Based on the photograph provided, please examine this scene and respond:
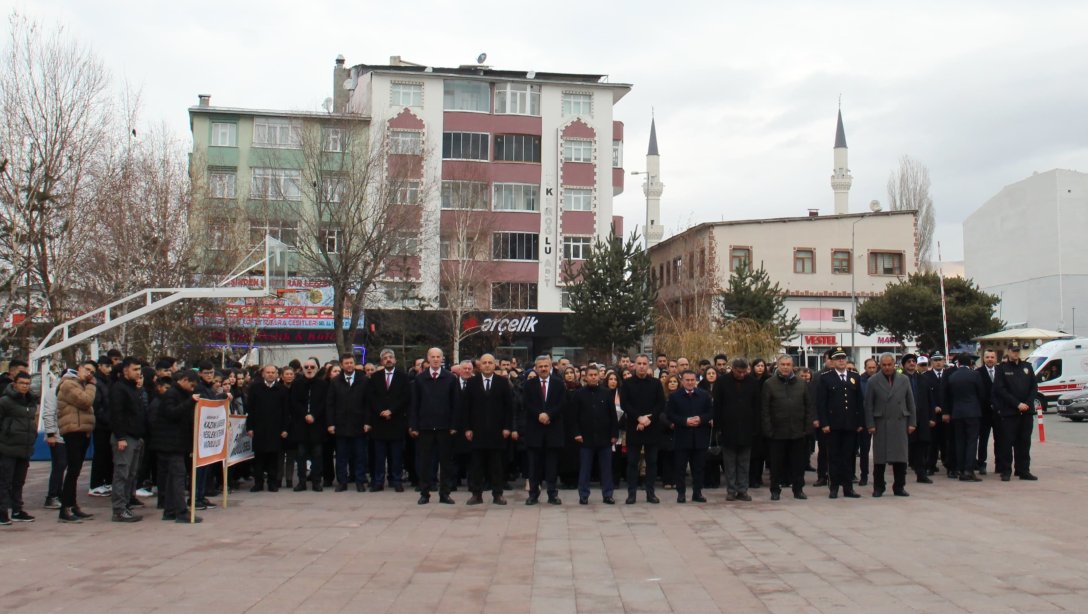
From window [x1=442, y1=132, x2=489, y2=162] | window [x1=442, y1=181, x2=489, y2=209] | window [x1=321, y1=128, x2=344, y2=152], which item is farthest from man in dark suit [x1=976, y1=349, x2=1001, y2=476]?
window [x1=442, y1=132, x2=489, y2=162]

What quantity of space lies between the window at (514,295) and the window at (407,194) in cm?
970

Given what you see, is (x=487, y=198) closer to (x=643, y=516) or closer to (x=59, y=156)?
(x=59, y=156)

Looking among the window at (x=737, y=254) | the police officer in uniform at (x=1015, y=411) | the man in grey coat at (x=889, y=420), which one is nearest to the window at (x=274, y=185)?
the window at (x=737, y=254)

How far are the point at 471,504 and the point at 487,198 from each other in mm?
38724

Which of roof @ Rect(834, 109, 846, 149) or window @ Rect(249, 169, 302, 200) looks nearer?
window @ Rect(249, 169, 302, 200)

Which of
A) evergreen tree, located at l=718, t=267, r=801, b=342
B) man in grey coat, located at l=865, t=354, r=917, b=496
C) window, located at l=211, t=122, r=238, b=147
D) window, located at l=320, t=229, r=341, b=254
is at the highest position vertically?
window, located at l=211, t=122, r=238, b=147

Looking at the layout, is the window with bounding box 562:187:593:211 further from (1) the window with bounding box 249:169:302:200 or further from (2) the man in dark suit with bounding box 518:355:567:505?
(2) the man in dark suit with bounding box 518:355:567:505

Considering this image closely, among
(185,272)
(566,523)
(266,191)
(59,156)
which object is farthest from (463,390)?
(266,191)

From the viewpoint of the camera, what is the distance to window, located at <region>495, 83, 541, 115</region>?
53.1 meters

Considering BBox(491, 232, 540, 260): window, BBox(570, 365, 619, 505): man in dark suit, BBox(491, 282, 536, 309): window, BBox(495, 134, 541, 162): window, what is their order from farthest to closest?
BBox(495, 134, 541, 162): window
BBox(491, 232, 540, 260): window
BBox(491, 282, 536, 309): window
BBox(570, 365, 619, 505): man in dark suit

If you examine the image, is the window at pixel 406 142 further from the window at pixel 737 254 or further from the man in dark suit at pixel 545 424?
the man in dark suit at pixel 545 424

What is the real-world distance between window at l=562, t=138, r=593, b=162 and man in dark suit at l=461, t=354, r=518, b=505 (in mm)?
40632

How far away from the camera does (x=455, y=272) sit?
49188mm

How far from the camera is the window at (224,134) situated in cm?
5200
